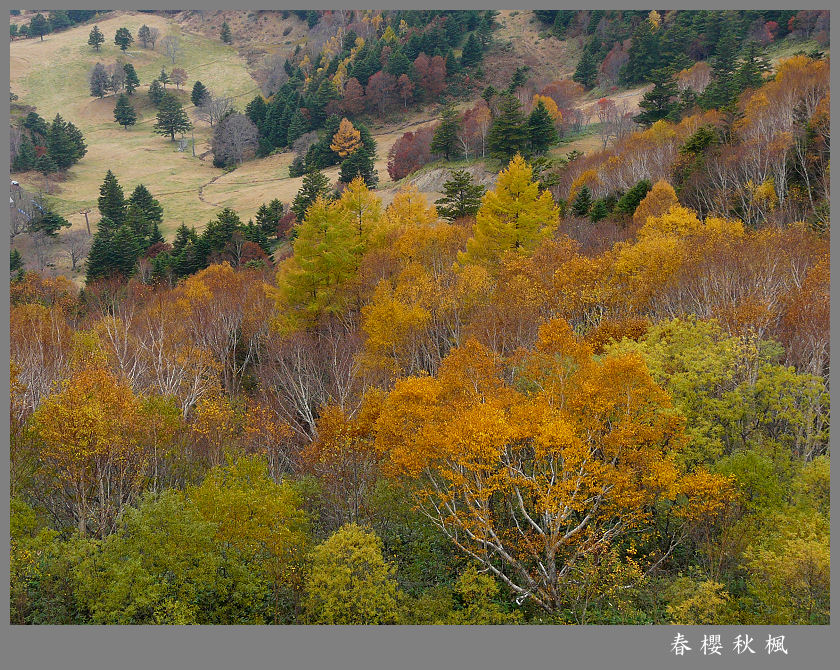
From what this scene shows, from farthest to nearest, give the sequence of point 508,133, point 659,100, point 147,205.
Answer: point 147,205, point 659,100, point 508,133

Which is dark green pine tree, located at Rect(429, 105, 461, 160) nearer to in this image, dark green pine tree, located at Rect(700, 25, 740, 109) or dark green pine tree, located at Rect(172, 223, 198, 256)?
dark green pine tree, located at Rect(700, 25, 740, 109)

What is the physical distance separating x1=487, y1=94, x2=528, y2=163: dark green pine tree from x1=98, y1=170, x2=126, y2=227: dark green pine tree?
48756mm

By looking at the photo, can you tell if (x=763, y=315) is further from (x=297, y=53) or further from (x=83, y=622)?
(x=297, y=53)

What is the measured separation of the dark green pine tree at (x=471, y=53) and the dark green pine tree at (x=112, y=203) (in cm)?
7275

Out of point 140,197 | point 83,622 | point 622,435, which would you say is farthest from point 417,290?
point 140,197

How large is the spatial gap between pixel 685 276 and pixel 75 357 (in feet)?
97.6

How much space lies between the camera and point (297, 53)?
156375 millimetres

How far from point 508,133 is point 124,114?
308 feet

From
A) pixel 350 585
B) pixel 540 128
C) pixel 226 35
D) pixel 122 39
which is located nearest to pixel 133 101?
pixel 122 39

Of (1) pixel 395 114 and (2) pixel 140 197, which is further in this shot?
(1) pixel 395 114

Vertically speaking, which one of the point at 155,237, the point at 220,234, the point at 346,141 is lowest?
the point at 155,237

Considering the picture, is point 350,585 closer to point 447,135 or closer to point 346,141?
point 447,135

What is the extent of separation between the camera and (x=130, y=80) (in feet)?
440

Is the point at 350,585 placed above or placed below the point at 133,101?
below
